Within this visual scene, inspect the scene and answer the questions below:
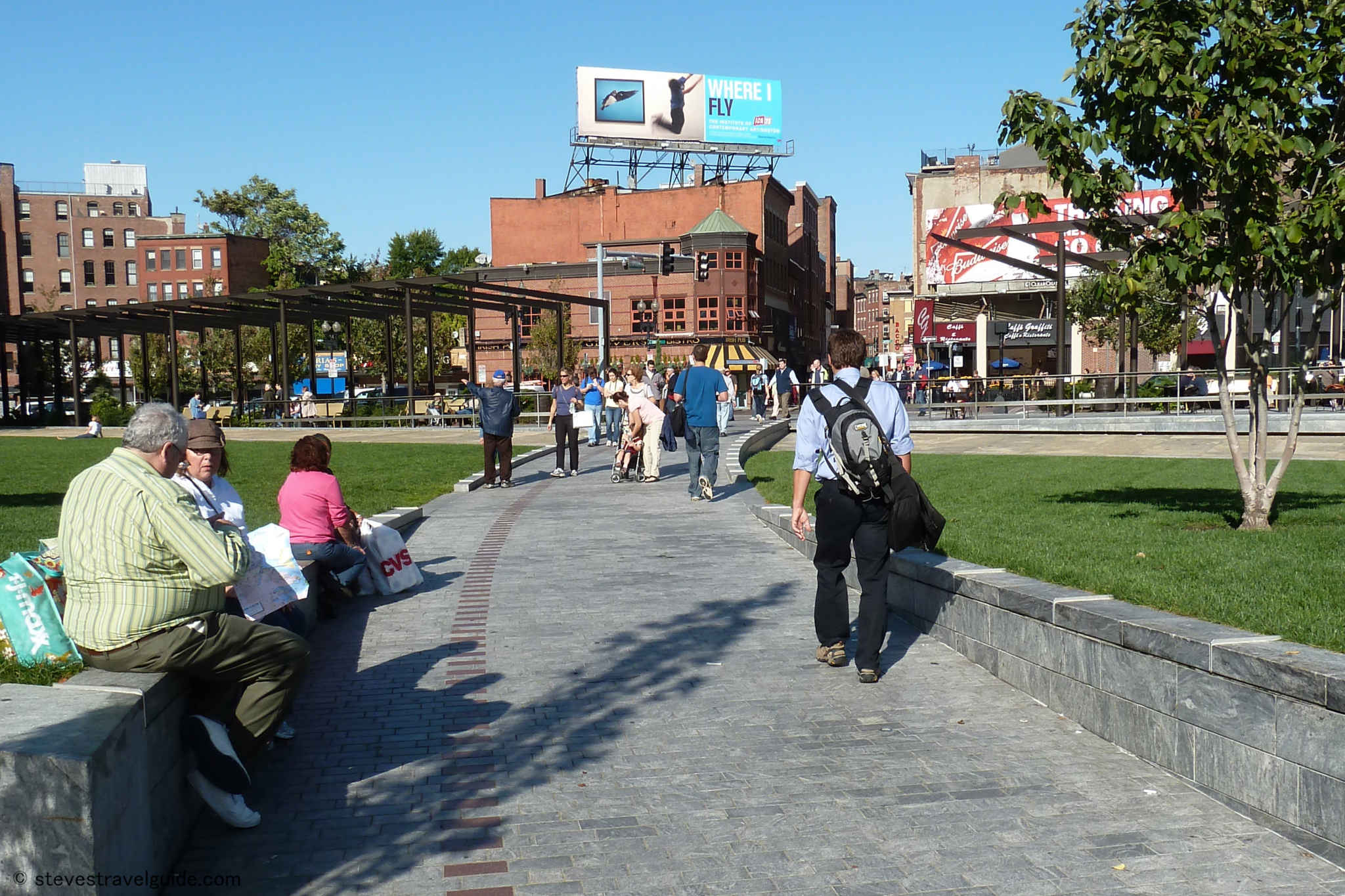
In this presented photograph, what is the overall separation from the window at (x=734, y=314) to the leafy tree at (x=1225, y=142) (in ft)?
243

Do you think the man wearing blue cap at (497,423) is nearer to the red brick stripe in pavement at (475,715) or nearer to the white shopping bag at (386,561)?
the red brick stripe in pavement at (475,715)

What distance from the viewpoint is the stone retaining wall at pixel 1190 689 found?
4242 mm

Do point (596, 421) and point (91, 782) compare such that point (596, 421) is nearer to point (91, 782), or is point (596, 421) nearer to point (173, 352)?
point (173, 352)

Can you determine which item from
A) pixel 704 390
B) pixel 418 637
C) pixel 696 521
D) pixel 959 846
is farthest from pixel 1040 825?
pixel 704 390

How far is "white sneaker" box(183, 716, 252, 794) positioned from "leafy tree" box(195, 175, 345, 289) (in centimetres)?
8453

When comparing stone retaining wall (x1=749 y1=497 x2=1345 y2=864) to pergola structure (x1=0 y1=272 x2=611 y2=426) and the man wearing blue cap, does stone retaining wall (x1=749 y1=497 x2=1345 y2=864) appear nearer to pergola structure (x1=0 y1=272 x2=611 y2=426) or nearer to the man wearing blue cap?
the man wearing blue cap

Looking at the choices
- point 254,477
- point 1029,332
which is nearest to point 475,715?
point 254,477

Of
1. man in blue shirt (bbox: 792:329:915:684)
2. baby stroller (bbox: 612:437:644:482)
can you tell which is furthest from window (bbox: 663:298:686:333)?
man in blue shirt (bbox: 792:329:915:684)

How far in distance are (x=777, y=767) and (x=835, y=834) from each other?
78 centimetres

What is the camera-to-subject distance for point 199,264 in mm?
100000

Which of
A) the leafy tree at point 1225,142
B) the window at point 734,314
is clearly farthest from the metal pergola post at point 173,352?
the window at point 734,314

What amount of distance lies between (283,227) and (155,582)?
312 feet

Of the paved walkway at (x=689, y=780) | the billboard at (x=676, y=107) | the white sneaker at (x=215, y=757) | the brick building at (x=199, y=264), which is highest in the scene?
the billboard at (x=676, y=107)

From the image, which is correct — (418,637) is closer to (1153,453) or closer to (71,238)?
(1153,453)
